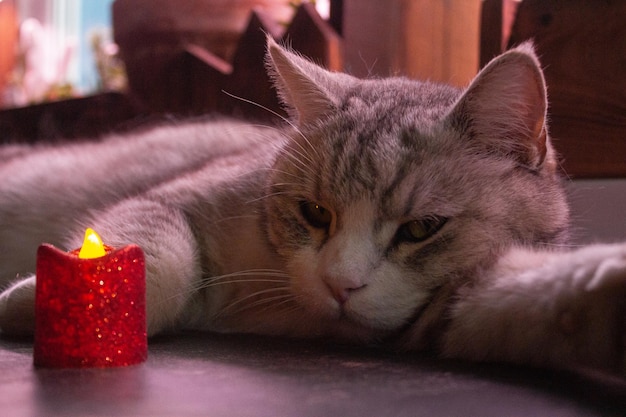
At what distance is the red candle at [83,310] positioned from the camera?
0.89 m

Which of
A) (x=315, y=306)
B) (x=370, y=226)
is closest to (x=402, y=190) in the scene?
(x=370, y=226)

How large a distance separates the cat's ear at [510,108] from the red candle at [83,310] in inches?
23.6

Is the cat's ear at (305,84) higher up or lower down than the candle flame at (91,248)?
higher up

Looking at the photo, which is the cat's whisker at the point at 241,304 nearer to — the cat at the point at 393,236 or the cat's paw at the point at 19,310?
the cat at the point at 393,236

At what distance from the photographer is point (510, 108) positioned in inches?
45.3

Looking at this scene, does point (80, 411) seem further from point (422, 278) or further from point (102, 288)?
point (422, 278)

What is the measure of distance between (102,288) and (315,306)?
0.35 metres

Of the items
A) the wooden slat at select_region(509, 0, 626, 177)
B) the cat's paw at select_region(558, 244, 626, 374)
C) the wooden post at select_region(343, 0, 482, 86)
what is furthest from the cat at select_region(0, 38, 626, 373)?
the wooden post at select_region(343, 0, 482, 86)

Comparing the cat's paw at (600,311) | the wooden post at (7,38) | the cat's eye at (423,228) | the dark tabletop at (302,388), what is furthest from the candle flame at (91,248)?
the wooden post at (7,38)

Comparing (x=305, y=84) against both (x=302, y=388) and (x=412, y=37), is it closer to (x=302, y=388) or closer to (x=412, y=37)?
(x=302, y=388)

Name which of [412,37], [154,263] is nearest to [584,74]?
[412,37]

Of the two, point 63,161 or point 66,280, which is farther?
point 63,161

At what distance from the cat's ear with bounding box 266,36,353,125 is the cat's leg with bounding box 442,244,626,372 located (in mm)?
474

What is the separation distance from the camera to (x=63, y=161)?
2152mm
